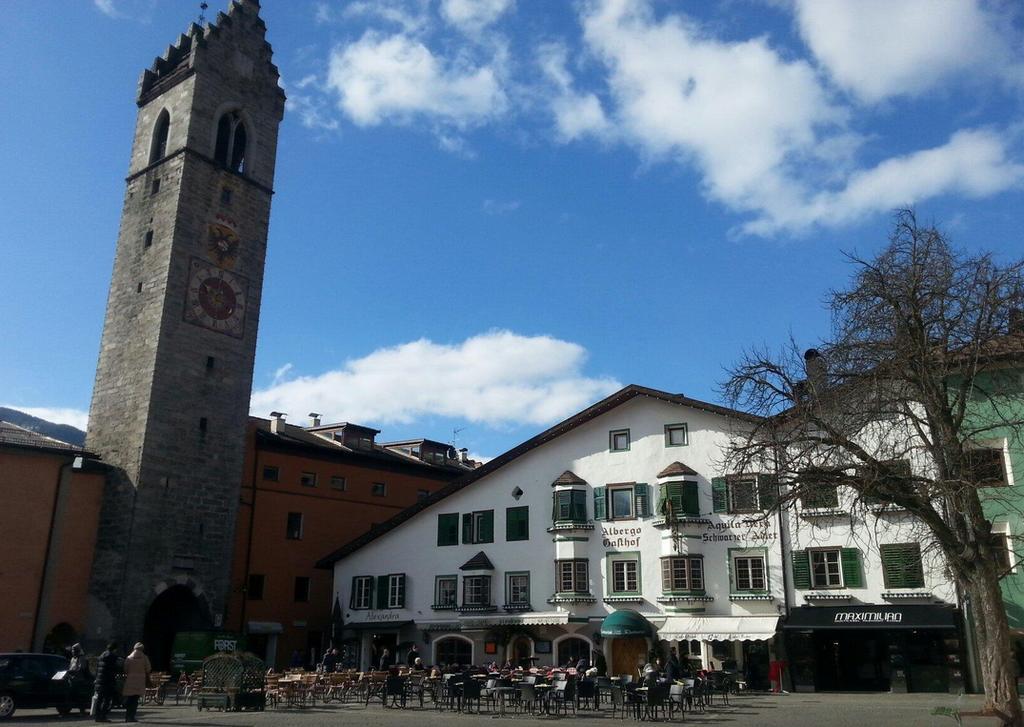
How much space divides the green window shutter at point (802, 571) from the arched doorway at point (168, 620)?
925 inches

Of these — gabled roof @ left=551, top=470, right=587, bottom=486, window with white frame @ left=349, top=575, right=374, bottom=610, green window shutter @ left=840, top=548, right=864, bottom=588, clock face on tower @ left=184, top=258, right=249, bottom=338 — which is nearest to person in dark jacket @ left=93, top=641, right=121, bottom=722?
gabled roof @ left=551, top=470, right=587, bottom=486

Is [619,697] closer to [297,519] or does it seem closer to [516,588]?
[516,588]

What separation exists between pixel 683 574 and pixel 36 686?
20.8m

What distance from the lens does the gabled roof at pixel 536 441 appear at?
3522 centimetres

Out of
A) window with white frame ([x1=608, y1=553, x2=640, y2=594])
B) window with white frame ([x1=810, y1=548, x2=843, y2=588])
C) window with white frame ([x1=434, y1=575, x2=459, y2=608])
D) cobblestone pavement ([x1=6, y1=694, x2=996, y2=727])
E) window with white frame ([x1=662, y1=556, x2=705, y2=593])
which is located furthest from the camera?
window with white frame ([x1=434, y1=575, x2=459, y2=608])

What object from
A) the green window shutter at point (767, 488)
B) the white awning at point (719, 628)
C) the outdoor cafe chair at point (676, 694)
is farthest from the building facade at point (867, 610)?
the outdoor cafe chair at point (676, 694)

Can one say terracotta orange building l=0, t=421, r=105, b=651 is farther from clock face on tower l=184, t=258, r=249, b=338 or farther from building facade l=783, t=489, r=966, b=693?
building facade l=783, t=489, r=966, b=693

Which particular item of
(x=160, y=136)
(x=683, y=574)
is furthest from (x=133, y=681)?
(x=160, y=136)

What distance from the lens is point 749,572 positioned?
32438 millimetres

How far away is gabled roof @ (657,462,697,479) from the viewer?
112 feet

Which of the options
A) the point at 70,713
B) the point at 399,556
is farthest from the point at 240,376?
the point at 70,713

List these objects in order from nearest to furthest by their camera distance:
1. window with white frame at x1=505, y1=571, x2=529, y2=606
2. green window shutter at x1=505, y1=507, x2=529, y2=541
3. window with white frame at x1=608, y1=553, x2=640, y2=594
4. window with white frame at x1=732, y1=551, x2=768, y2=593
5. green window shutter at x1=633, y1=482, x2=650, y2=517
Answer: window with white frame at x1=732, y1=551, x2=768, y2=593 < window with white frame at x1=608, y1=553, x2=640, y2=594 < green window shutter at x1=633, y1=482, x2=650, y2=517 < window with white frame at x1=505, y1=571, x2=529, y2=606 < green window shutter at x1=505, y1=507, x2=529, y2=541

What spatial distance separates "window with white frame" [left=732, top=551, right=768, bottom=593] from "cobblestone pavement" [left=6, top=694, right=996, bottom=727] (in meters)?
5.96

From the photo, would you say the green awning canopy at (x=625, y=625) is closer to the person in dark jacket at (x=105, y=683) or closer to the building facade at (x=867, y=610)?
the building facade at (x=867, y=610)
